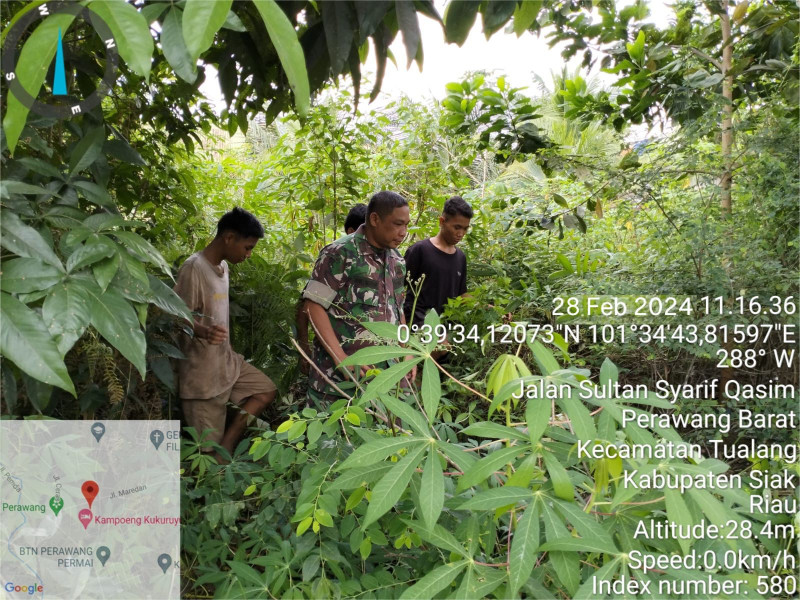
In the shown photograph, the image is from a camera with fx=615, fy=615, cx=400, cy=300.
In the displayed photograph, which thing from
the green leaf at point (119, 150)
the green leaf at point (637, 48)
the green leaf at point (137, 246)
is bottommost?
the green leaf at point (137, 246)

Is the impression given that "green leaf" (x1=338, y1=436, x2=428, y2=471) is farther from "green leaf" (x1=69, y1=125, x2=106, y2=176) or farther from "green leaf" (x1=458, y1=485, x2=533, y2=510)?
"green leaf" (x1=69, y1=125, x2=106, y2=176)

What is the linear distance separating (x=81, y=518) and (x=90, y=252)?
0.69 m

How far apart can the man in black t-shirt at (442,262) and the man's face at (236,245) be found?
0.78 meters

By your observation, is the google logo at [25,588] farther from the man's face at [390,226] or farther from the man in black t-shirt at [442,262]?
the man in black t-shirt at [442,262]

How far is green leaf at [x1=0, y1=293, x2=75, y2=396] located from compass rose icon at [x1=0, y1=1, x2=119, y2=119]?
0.28m

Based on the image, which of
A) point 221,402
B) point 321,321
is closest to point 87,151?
point 321,321

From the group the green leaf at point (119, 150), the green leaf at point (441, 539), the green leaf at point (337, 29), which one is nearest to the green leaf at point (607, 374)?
the green leaf at point (441, 539)

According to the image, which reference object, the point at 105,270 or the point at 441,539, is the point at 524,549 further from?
the point at 105,270

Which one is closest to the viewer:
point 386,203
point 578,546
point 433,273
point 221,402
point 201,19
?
point 201,19

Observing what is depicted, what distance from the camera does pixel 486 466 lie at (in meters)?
0.91

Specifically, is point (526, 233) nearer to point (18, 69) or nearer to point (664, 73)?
point (664, 73)

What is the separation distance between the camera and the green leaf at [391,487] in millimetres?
906

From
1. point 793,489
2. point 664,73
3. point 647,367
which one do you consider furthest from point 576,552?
point 664,73

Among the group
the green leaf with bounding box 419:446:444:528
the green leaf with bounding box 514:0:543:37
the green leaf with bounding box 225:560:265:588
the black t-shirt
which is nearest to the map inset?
the green leaf with bounding box 225:560:265:588
